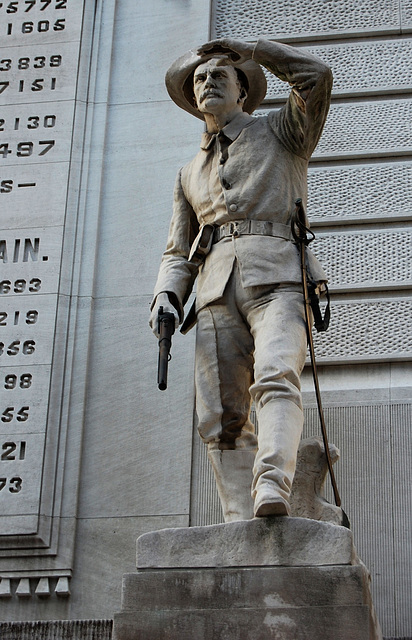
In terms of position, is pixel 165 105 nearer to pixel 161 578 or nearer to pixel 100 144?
A: pixel 100 144

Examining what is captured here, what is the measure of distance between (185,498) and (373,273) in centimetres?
199

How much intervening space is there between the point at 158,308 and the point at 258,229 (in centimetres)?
68

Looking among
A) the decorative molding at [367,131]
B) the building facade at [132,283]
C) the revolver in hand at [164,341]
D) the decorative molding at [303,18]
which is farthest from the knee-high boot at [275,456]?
the decorative molding at [303,18]

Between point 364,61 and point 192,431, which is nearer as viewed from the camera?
point 192,431

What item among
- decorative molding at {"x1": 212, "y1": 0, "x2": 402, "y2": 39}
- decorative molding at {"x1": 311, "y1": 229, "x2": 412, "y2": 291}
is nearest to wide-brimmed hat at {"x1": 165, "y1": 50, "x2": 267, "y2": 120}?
decorative molding at {"x1": 311, "y1": 229, "x2": 412, "y2": 291}

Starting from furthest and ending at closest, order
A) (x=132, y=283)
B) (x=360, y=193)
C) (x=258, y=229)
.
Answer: (x=360, y=193) < (x=132, y=283) < (x=258, y=229)

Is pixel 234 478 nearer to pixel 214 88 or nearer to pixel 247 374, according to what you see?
pixel 247 374

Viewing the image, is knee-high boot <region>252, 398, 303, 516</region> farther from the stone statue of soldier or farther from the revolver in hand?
the revolver in hand

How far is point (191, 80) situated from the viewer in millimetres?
7250

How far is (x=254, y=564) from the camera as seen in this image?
580 centimetres

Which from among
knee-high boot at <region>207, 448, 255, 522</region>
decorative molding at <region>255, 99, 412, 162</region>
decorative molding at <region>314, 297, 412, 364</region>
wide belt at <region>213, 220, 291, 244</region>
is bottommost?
knee-high boot at <region>207, 448, 255, 522</region>

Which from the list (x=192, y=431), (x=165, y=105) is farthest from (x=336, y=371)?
(x=165, y=105)

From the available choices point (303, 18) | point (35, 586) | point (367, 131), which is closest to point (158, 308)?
point (35, 586)

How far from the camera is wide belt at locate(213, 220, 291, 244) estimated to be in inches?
264
